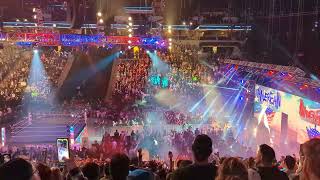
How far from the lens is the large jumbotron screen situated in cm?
1394

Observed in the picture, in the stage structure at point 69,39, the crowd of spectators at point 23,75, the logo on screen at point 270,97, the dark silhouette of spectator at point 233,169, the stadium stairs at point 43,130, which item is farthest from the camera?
the crowd of spectators at point 23,75

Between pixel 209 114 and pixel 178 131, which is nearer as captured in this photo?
pixel 178 131

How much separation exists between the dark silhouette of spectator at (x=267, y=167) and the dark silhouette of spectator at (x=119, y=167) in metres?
1.31

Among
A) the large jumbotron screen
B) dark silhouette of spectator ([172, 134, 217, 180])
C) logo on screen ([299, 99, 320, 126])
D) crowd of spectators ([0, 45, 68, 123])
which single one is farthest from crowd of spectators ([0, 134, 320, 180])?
crowd of spectators ([0, 45, 68, 123])

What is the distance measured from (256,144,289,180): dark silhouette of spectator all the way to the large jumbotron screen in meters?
9.64

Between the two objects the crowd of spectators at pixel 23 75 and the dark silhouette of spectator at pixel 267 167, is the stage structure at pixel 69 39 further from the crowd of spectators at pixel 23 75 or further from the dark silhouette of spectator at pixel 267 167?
the dark silhouette of spectator at pixel 267 167

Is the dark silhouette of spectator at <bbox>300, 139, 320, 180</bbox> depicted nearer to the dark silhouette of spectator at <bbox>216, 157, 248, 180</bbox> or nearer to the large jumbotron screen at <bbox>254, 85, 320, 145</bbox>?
the dark silhouette of spectator at <bbox>216, 157, 248, 180</bbox>

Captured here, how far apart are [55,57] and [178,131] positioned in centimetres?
1693

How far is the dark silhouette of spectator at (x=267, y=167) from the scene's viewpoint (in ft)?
13.3

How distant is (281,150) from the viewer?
53.7 feet

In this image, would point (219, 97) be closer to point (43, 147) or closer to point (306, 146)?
point (43, 147)

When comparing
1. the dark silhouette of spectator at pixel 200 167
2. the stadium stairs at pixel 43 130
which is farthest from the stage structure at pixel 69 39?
the dark silhouette of spectator at pixel 200 167

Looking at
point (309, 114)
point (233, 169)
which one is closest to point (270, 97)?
point (309, 114)

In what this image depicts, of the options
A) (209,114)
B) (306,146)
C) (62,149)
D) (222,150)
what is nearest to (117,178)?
(306,146)
